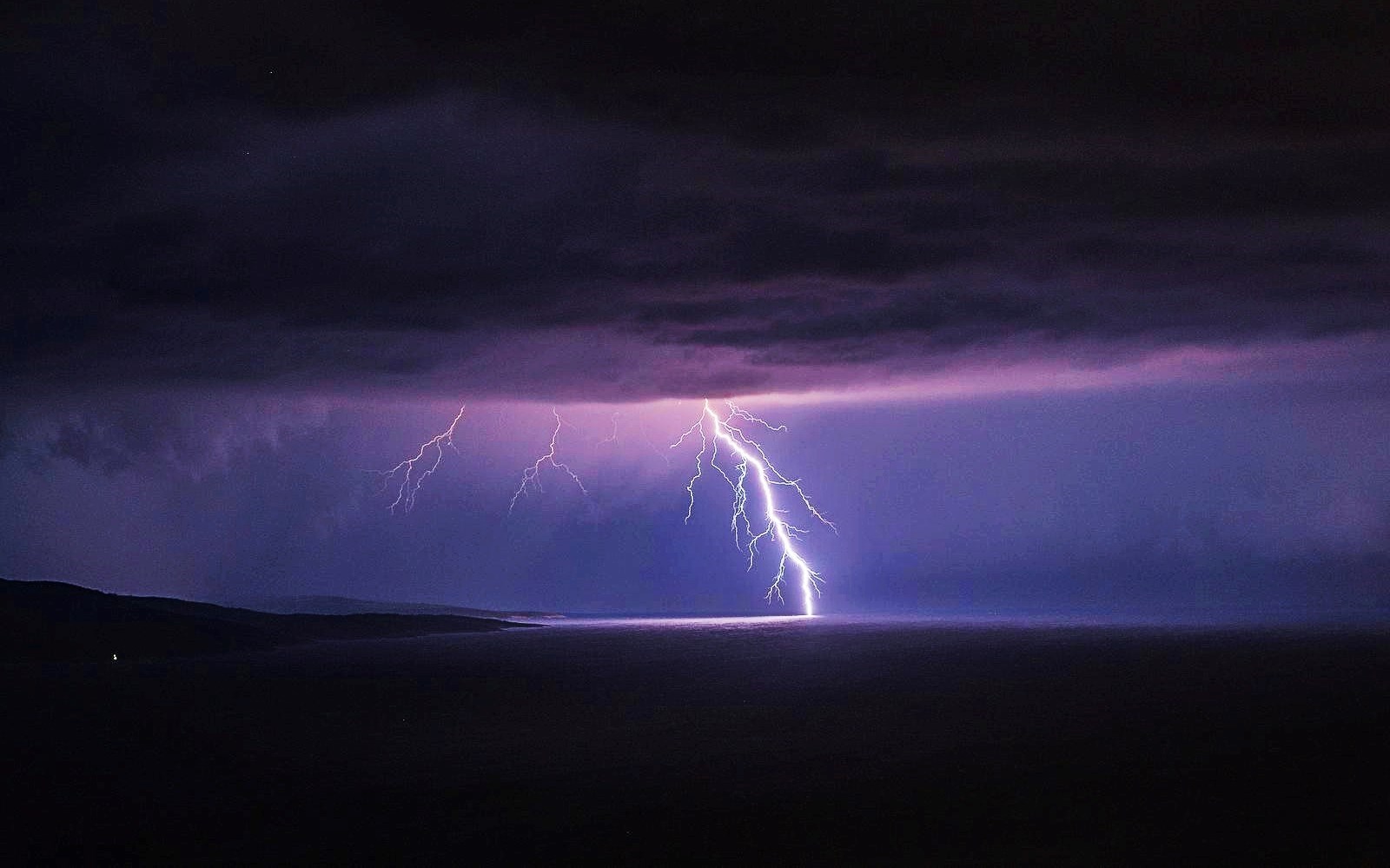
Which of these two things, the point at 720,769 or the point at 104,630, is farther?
the point at 104,630

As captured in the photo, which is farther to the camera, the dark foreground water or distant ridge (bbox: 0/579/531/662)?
distant ridge (bbox: 0/579/531/662)

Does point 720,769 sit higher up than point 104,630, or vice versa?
point 104,630

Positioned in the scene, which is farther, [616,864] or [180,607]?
[180,607]

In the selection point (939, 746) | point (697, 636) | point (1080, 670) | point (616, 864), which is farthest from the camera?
point (697, 636)

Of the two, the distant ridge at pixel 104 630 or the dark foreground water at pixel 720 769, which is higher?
the distant ridge at pixel 104 630

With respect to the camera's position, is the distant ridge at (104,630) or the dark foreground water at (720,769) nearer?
the dark foreground water at (720,769)

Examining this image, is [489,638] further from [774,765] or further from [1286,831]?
[1286,831]

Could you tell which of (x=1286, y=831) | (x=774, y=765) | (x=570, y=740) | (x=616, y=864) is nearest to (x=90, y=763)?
(x=570, y=740)

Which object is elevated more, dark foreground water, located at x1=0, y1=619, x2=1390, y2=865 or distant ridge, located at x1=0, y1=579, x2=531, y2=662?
distant ridge, located at x1=0, y1=579, x2=531, y2=662
